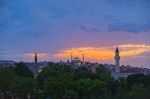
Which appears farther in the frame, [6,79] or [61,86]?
[6,79]

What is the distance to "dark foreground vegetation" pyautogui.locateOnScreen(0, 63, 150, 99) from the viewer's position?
5797cm

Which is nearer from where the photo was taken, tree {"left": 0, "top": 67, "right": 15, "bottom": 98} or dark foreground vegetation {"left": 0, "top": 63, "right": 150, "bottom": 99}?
dark foreground vegetation {"left": 0, "top": 63, "right": 150, "bottom": 99}

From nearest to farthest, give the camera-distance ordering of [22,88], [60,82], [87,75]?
[60,82] → [22,88] → [87,75]

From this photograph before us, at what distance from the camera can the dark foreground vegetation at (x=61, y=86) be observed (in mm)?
57969

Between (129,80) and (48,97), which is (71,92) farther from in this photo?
(129,80)

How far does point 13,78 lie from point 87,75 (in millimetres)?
10790

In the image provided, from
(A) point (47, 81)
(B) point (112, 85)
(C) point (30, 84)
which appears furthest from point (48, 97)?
(B) point (112, 85)

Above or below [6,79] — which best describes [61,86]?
below

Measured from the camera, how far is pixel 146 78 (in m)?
74.6

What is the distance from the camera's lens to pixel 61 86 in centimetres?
5806

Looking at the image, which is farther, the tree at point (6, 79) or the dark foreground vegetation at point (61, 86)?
the tree at point (6, 79)

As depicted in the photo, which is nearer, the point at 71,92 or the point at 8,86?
the point at 71,92

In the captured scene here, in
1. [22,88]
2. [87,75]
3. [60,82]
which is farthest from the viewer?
[87,75]

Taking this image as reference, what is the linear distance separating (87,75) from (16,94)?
9816 millimetres
